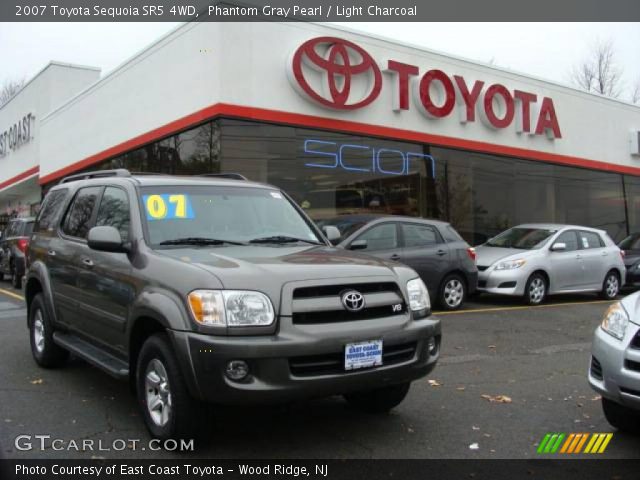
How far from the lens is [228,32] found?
40.6ft

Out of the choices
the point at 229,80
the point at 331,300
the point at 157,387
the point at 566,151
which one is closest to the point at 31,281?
the point at 157,387

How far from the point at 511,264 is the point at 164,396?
8909 millimetres

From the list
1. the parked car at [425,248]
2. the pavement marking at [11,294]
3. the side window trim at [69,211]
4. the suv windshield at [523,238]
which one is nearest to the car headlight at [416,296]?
the side window trim at [69,211]

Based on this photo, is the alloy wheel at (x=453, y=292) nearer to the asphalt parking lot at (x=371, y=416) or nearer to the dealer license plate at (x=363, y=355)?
the asphalt parking lot at (x=371, y=416)

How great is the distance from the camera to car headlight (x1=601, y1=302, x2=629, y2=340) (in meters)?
4.25

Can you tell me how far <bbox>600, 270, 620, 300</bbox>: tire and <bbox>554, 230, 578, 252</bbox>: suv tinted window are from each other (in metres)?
1.21

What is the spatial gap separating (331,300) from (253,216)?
146 centimetres

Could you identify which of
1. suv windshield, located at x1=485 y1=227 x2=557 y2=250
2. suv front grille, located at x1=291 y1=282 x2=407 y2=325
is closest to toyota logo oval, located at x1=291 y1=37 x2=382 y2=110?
suv windshield, located at x1=485 y1=227 x2=557 y2=250

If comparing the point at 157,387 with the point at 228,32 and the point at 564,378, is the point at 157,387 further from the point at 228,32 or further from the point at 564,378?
the point at 228,32

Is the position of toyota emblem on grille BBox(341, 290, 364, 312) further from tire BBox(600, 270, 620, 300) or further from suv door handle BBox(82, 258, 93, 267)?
tire BBox(600, 270, 620, 300)

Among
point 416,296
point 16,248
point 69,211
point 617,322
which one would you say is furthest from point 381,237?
point 16,248

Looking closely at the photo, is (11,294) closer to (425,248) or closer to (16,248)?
(16,248)

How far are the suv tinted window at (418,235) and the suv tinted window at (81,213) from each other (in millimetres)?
5579

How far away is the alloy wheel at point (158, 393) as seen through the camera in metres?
3.95
